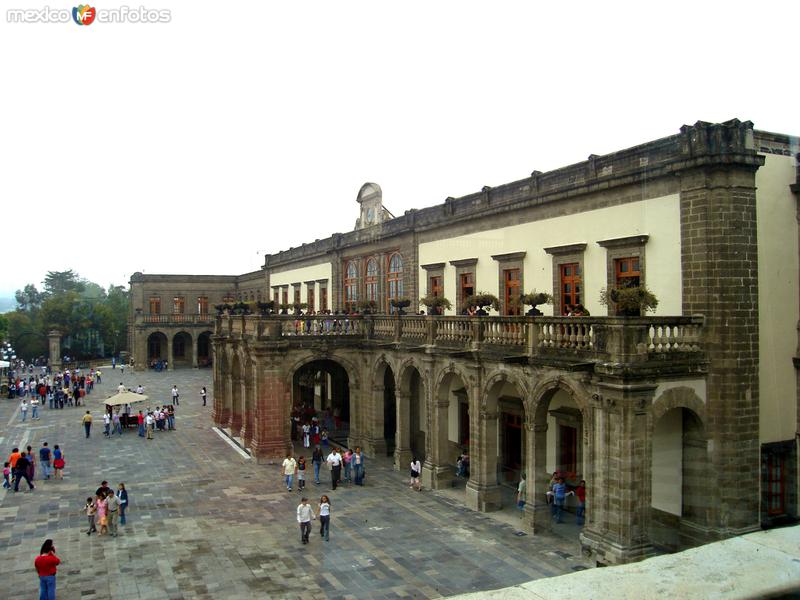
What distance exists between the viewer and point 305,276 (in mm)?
41781

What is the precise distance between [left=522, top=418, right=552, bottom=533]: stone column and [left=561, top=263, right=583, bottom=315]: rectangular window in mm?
3719

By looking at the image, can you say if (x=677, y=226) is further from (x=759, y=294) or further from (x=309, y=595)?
(x=309, y=595)

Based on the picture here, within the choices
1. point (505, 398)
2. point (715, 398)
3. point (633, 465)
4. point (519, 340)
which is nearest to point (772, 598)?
point (633, 465)

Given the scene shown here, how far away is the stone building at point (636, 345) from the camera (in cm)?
1483

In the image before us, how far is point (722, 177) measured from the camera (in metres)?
→ 15.0

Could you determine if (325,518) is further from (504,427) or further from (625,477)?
(504,427)

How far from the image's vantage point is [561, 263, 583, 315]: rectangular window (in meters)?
19.2

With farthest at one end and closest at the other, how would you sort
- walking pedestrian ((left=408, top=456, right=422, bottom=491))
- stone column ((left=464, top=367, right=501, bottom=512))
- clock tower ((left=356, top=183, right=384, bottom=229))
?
clock tower ((left=356, top=183, right=384, bottom=229))
walking pedestrian ((left=408, top=456, right=422, bottom=491))
stone column ((left=464, top=367, right=501, bottom=512))

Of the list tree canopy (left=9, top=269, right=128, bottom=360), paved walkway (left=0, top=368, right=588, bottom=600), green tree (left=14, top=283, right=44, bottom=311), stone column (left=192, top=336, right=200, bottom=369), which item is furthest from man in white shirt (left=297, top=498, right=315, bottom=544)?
green tree (left=14, top=283, right=44, bottom=311)

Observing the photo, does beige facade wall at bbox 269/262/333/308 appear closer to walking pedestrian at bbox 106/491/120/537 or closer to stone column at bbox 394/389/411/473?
stone column at bbox 394/389/411/473

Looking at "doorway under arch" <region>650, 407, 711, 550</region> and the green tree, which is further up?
the green tree

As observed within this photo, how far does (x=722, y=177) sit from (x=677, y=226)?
1.48 meters

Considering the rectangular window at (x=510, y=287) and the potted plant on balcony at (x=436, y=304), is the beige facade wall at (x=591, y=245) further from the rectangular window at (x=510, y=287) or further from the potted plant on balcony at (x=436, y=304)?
the potted plant on balcony at (x=436, y=304)

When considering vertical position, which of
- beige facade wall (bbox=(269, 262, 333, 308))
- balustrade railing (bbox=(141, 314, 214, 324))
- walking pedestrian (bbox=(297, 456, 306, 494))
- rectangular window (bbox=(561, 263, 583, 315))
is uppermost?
beige facade wall (bbox=(269, 262, 333, 308))
